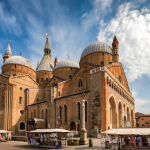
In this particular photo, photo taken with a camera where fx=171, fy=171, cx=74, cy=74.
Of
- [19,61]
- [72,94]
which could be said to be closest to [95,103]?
[72,94]

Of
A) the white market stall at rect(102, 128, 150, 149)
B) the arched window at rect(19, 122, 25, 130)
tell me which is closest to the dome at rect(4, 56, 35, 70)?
the arched window at rect(19, 122, 25, 130)

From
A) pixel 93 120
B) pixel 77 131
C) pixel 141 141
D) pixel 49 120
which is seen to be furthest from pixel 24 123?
pixel 141 141

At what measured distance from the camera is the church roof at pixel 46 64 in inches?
2060

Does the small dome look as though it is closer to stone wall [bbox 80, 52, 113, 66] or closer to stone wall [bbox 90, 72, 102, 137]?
stone wall [bbox 80, 52, 113, 66]

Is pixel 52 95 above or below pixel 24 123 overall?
above

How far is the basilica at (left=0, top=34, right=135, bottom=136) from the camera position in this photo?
2612 centimetres

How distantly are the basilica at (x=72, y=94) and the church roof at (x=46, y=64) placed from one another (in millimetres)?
1618

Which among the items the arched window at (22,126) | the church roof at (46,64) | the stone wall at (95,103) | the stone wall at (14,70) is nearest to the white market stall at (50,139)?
the stone wall at (95,103)

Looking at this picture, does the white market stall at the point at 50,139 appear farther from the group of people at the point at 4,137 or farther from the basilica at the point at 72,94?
the group of people at the point at 4,137

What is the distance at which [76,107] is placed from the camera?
2878 cm

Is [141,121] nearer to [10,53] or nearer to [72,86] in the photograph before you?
[72,86]

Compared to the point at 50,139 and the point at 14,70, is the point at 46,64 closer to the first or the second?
the point at 14,70

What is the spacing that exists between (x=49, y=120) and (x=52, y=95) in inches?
186

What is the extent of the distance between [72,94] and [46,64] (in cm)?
2585
